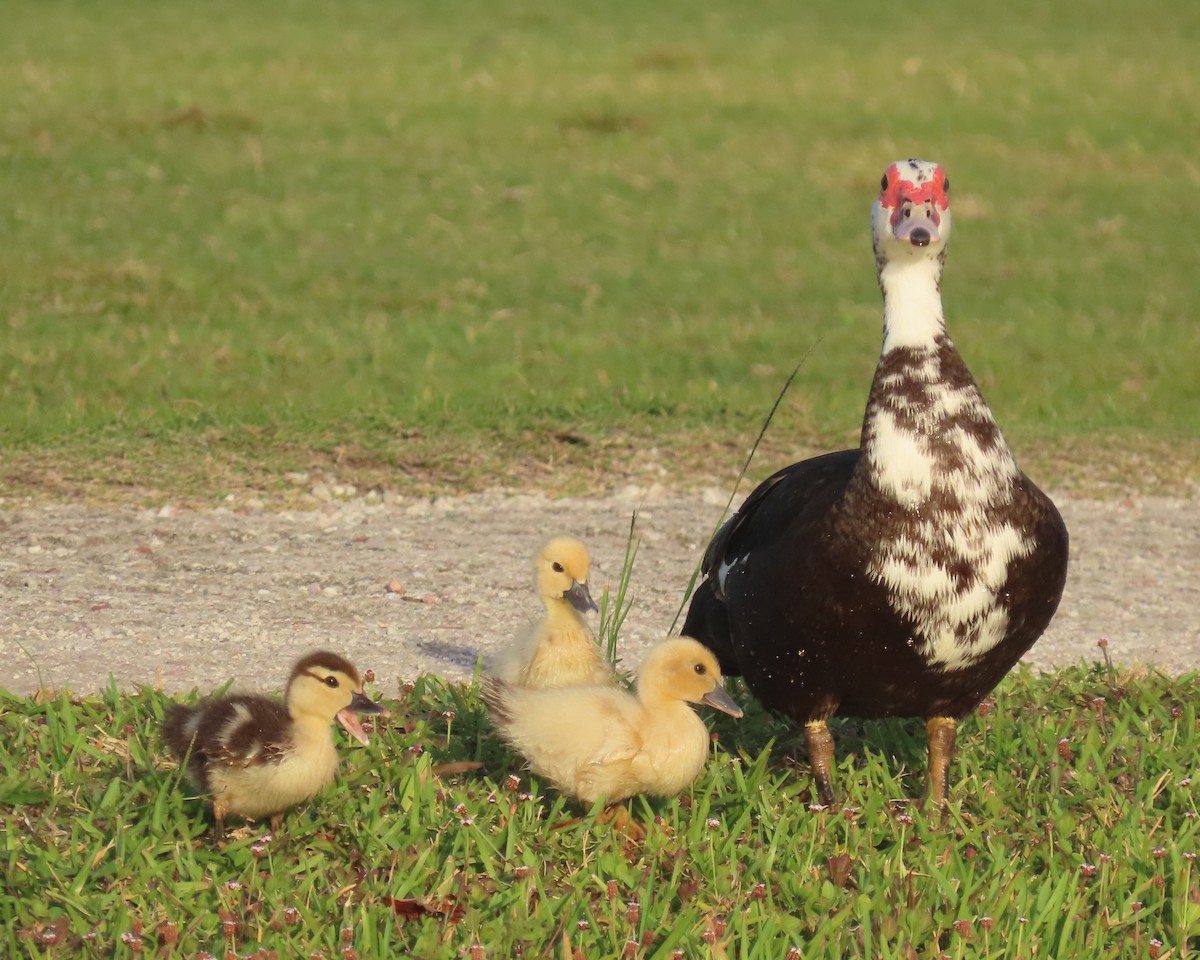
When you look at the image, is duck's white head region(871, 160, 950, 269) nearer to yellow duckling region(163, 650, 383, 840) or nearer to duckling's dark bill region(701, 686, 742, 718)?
duckling's dark bill region(701, 686, 742, 718)

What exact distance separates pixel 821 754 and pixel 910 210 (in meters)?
1.43

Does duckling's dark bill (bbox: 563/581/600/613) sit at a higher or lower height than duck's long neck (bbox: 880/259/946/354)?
lower

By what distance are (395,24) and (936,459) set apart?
1615cm

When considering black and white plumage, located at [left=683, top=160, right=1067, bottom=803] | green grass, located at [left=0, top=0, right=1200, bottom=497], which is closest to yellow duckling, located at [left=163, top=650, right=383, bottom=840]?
black and white plumage, located at [left=683, top=160, right=1067, bottom=803]

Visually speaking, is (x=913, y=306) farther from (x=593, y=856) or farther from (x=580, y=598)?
(x=593, y=856)

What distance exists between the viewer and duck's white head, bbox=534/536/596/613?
17.2ft

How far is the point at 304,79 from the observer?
56.2ft

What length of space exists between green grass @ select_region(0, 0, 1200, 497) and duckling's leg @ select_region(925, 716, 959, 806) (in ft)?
11.1

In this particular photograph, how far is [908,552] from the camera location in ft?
14.8

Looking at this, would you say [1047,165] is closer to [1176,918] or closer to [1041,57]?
[1041,57]

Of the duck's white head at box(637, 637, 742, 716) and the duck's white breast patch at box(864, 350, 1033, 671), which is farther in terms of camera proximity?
the duck's white head at box(637, 637, 742, 716)

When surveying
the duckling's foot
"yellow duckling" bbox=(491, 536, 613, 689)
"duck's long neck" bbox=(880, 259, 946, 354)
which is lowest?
the duckling's foot

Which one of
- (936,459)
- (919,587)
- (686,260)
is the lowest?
(686,260)

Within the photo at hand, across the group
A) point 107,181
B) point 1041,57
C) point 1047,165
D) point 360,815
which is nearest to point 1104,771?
point 360,815
